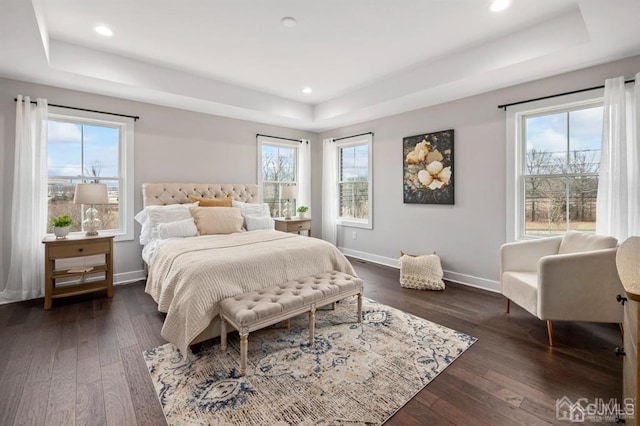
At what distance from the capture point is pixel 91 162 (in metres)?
3.84

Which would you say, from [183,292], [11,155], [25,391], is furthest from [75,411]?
[11,155]

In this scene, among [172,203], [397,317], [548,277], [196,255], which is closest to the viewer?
[548,277]

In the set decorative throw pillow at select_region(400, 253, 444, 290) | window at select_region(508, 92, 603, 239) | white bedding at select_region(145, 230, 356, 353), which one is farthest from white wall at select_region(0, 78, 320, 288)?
window at select_region(508, 92, 603, 239)

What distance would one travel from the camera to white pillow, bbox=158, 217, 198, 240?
348 centimetres

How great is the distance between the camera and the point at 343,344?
2402 mm

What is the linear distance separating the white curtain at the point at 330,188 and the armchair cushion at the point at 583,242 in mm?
3637

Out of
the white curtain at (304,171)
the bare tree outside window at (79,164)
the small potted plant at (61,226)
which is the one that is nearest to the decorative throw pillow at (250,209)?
the white curtain at (304,171)

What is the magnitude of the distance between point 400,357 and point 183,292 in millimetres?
1734

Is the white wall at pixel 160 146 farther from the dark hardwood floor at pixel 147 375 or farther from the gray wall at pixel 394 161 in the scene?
the dark hardwood floor at pixel 147 375

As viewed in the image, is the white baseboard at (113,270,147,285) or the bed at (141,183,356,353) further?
the white baseboard at (113,270,147,285)

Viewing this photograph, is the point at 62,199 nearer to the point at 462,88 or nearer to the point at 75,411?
the point at 75,411

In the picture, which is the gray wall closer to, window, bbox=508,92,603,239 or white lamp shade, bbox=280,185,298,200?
window, bbox=508,92,603,239

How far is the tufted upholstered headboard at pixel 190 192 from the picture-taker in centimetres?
402

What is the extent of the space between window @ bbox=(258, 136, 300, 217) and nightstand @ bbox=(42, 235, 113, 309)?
2557mm
